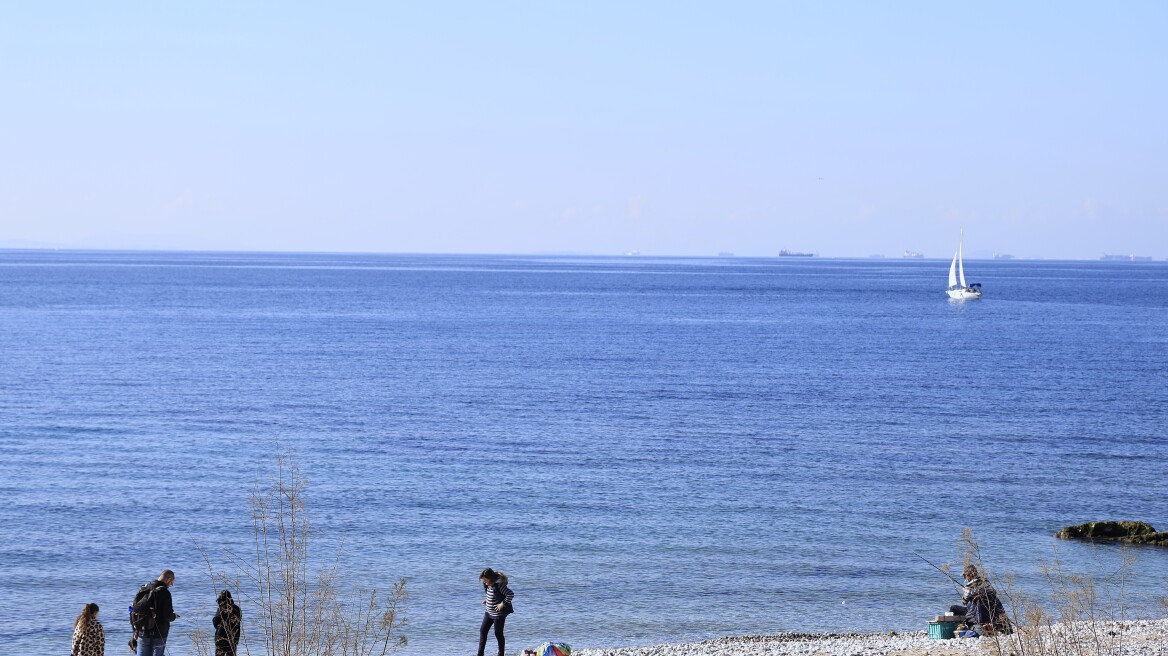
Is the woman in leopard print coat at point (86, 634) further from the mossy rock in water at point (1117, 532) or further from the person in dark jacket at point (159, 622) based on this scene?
the mossy rock in water at point (1117, 532)

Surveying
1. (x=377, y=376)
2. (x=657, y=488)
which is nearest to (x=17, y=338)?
(x=377, y=376)

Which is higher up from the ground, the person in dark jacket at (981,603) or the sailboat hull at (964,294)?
the person in dark jacket at (981,603)

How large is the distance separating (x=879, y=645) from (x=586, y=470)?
1821cm

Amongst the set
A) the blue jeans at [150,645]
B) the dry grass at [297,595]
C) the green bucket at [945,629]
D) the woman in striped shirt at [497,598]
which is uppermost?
the woman in striped shirt at [497,598]

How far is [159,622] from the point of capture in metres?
16.7

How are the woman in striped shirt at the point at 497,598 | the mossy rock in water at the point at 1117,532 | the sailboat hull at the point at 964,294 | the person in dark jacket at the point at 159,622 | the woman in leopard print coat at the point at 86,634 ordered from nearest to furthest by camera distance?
1. the woman in leopard print coat at the point at 86,634
2. the person in dark jacket at the point at 159,622
3. the woman in striped shirt at the point at 497,598
4. the mossy rock in water at the point at 1117,532
5. the sailboat hull at the point at 964,294

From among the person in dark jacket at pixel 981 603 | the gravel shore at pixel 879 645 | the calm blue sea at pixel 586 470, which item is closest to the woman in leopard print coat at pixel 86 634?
the calm blue sea at pixel 586 470

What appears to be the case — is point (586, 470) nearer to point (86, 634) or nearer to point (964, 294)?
point (86, 634)

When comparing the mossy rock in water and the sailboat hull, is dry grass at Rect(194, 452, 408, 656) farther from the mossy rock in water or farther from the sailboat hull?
the sailboat hull

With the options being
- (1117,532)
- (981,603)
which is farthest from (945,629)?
(1117,532)

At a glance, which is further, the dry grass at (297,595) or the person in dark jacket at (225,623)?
the dry grass at (297,595)

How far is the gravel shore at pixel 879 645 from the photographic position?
16.8m

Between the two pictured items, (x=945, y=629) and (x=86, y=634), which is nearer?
(x=86, y=634)

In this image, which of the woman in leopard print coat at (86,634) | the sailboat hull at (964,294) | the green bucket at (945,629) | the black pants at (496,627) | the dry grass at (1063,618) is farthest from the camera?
the sailboat hull at (964,294)
